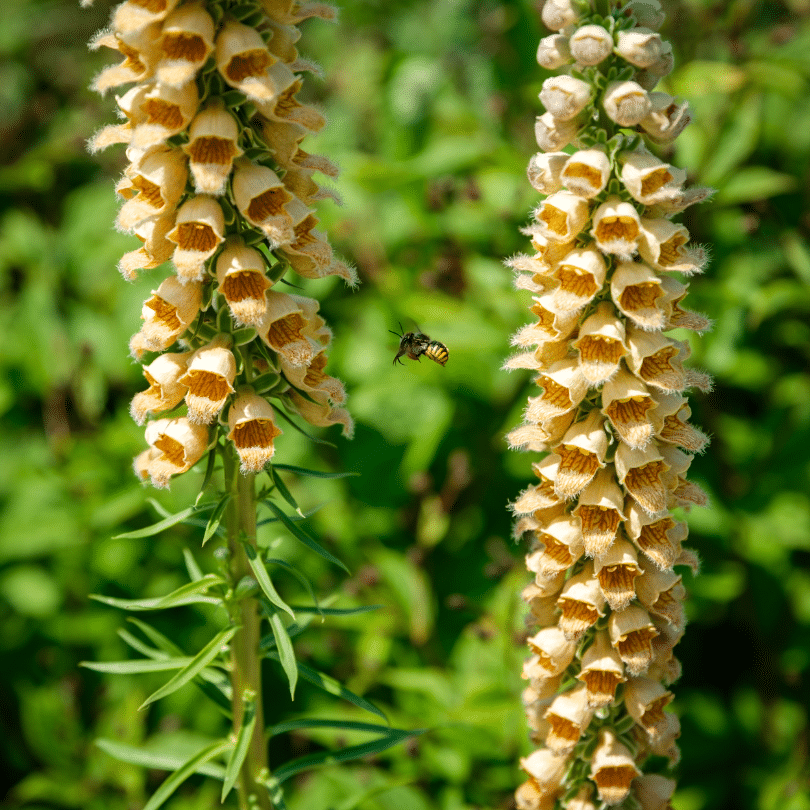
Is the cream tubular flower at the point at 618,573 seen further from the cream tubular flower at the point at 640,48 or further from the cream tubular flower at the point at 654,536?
the cream tubular flower at the point at 640,48

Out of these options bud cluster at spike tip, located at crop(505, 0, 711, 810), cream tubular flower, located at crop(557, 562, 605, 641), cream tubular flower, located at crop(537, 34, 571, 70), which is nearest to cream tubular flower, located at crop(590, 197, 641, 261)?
bud cluster at spike tip, located at crop(505, 0, 711, 810)

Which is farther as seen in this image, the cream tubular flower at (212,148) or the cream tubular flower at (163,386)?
the cream tubular flower at (163,386)

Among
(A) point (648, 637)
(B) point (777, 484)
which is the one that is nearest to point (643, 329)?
(A) point (648, 637)

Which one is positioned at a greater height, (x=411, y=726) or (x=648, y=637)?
(x=648, y=637)

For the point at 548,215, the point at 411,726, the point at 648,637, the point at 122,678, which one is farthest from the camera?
the point at 122,678

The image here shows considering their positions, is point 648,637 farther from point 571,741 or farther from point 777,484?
point 777,484

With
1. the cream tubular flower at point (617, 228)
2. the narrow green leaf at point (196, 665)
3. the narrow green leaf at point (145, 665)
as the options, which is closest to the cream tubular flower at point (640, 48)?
the cream tubular flower at point (617, 228)

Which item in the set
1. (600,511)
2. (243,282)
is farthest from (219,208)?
(600,511)
